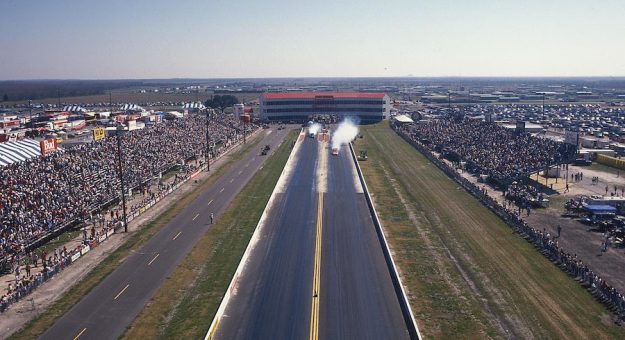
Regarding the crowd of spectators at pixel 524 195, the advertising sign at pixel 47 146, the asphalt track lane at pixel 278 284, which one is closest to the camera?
the asphalt track lane at pixel 278 284

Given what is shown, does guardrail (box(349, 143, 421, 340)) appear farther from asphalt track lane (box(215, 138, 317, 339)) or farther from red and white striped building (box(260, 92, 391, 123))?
red and white striped building (box(260, 92, 391, 123))

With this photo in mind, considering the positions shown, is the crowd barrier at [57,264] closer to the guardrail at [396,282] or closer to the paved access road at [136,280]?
the paved access road at [136,280]

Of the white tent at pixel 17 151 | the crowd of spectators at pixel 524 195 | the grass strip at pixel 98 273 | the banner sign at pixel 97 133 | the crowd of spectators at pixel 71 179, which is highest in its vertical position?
the banner sign at pixel 97 133

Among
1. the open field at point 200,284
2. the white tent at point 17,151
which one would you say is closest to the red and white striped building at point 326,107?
the white tent at point 17,151

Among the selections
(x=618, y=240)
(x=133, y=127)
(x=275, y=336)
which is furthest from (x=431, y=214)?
(x=133, y=127)

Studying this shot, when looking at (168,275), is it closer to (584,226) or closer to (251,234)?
(251,234)

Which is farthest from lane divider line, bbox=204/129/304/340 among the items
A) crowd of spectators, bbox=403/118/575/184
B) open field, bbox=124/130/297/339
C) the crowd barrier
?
crowd of spectators, bbox=403/118/575/184
